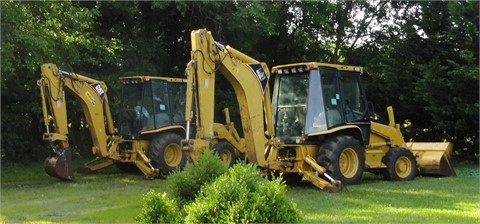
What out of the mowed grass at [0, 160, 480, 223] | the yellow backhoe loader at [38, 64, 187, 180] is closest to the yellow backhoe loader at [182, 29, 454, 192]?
the mowed grass at [0, 160, 480, 223]

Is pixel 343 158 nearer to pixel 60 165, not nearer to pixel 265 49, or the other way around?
pixel 60 165

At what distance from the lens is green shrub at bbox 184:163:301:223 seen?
4.63m

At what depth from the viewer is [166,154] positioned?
605 inches

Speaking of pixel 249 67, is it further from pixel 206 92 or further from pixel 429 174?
pixel 429 174

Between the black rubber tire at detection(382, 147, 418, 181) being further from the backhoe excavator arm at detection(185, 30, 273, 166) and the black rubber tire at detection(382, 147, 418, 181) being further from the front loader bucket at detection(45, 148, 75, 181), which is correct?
the front loader bucket at detection(45, 148, 75, 181)

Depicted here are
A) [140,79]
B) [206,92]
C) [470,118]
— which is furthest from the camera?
[470,118]

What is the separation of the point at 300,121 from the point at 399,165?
2.96 metres

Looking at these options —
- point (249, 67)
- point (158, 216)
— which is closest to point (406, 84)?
point (249, 67)

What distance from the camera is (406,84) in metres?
19.2

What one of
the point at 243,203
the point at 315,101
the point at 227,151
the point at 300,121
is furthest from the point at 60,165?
the point at 243,203

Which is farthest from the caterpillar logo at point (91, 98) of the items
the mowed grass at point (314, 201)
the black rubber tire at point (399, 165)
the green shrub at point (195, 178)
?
the green shrub at point (195, 178)

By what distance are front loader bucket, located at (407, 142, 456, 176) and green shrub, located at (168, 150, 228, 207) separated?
9.59 m

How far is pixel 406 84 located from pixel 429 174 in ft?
17.8

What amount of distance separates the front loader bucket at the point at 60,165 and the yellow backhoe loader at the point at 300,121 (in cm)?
340
